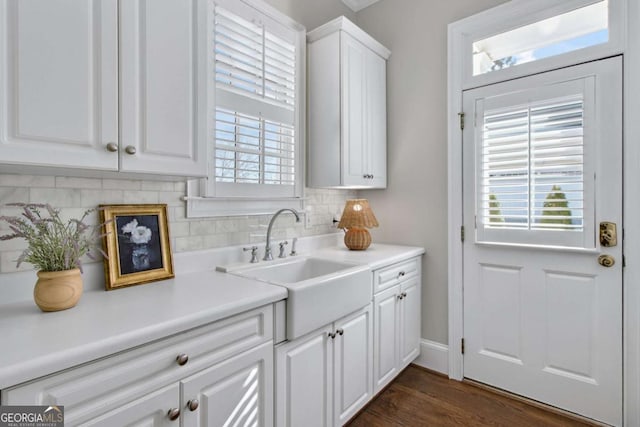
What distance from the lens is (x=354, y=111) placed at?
2.35 meters

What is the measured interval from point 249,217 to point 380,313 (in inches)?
→ 39.9

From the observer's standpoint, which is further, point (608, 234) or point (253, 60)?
point (253, 60)

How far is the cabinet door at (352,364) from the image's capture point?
1.67 meters

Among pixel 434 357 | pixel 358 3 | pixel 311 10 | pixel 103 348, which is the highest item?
pixel 358 3

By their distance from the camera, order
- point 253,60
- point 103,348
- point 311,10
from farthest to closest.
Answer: point 311,10 < point 253,60 < point 103,348

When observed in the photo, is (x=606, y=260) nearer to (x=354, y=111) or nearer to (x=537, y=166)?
(x=537, y=166)

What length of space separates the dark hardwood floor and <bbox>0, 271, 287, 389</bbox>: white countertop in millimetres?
1219

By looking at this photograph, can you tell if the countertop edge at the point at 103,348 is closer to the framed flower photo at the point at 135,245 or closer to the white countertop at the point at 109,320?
the white countertop at the point at 109,320

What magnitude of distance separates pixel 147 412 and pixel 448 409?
1.80 metres

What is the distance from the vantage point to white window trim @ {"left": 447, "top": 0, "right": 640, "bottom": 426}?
1774 millimetres

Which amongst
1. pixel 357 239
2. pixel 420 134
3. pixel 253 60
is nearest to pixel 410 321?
pixel 357 239

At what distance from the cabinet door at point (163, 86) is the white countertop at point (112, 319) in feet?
1.63

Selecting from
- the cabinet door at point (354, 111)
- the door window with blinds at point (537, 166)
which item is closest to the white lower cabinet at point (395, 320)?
the door window with blinds at point (537, 166)

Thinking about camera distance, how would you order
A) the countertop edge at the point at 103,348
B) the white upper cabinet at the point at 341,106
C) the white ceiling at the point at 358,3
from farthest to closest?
the white ceiling at the point at 358,3, the white upper cabinet at the point at 341,106, the countertop edge at the point at 103,348
